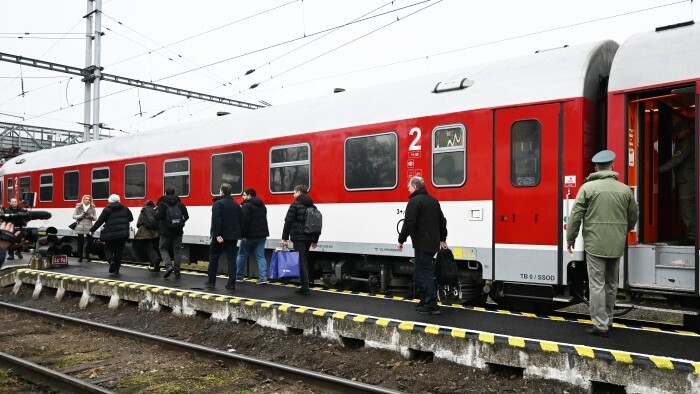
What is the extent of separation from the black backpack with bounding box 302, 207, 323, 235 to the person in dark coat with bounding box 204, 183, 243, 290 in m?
1.46

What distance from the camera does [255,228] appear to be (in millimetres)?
10305

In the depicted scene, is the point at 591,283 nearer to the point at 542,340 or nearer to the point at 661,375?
the point at 542,340

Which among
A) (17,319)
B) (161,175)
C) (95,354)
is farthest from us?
(161,175)

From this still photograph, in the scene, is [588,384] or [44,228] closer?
[588,384]

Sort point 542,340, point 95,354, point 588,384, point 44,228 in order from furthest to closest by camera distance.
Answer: point 44,228
point 95,354
point 542,340
point 588,384

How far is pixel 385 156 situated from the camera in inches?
364

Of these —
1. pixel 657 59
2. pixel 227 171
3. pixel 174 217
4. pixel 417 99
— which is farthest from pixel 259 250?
pixel 657 59

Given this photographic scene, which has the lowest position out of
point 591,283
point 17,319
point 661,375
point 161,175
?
point 17,319

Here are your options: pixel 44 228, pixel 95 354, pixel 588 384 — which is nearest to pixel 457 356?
pixel 588 384

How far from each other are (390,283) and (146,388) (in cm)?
446

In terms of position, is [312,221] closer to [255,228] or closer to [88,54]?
[255,228]

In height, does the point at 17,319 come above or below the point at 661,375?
below

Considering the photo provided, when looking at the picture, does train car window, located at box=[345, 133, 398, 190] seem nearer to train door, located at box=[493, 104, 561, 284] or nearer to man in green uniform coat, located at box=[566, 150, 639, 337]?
train door, located at box=[493, 104, 561, 284]

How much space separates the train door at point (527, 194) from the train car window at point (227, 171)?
585cm
